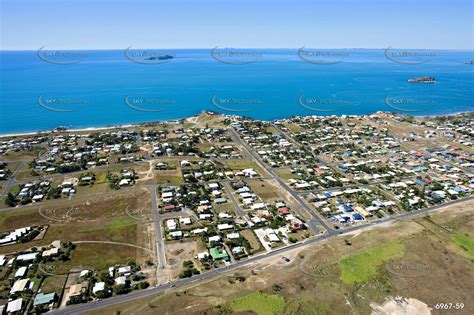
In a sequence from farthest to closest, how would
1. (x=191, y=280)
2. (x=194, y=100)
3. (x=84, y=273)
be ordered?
(x=194, y=100) → (x=84, y=273) → (x=191, y=280)

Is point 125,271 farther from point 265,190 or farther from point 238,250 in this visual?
point 265,190

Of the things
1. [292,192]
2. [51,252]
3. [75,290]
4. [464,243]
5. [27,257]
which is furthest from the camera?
[292,192]

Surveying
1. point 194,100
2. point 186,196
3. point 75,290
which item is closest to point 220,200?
point 186,196

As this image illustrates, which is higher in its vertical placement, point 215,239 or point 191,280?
point 215,239

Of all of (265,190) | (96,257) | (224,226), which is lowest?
(96,257)

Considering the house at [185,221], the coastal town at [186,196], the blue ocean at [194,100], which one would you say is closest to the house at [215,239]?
the coastal town at [186,196]

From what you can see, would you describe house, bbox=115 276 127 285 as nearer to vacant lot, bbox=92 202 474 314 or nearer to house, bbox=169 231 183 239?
vacant lot, bbox=92 202 474 314

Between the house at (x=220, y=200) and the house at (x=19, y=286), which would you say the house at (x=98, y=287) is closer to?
the house at (x=19, y=286)

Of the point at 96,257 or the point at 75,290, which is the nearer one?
the point at 75,290
